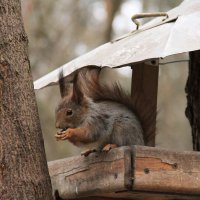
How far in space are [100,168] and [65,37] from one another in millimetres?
8845

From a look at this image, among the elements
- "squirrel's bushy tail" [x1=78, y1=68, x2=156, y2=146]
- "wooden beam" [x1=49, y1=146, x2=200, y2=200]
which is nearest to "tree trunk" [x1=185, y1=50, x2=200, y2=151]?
"squirrel's bushy tail" [x1=78, y1=68, x2=156, y2=146]

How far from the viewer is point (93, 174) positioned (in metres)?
2.51

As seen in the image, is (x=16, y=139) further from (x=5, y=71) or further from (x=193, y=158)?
(x=193, y=158)

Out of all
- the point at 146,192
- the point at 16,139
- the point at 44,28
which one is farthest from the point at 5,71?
the point at 44,28

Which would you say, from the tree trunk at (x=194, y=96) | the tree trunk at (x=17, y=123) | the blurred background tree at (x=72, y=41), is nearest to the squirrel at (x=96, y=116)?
the tree trunk at (x=17, y=123)

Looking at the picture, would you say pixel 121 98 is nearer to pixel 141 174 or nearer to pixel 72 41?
pixel 141 174

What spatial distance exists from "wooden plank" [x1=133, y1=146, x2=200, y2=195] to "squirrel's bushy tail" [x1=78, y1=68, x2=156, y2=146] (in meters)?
A: 0.42

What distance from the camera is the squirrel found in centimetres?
259

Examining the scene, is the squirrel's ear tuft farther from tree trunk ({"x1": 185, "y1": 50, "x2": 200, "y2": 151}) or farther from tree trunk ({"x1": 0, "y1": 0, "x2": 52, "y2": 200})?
tree trunk ({"x1": 185, "y1": 50, "x2": 200, "y2": 151})

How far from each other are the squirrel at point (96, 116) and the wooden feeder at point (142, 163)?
2.9 inches

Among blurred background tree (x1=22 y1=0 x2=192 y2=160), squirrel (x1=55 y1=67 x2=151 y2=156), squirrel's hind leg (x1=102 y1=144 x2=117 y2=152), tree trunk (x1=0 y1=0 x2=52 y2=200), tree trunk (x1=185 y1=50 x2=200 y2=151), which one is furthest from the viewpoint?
blurred background tree (x1=22 y1=0 x2=192 y2=160)

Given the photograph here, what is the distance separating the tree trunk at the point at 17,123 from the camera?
227cm

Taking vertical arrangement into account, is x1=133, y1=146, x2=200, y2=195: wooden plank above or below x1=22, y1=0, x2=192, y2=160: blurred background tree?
below

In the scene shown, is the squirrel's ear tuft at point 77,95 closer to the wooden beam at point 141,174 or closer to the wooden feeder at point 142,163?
the wooden feeder at point 142,163
